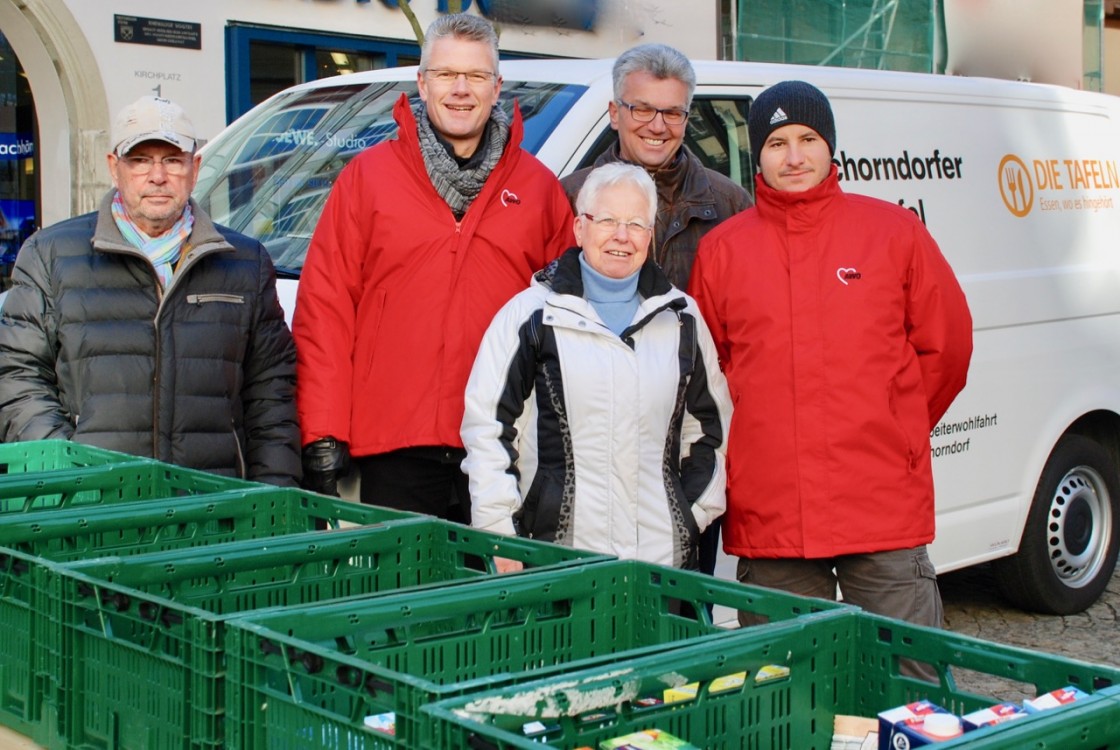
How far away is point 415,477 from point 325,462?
26cm

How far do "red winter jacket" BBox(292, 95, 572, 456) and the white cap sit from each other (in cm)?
48

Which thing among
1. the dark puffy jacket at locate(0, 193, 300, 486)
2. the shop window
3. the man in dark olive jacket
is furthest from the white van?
the shop window

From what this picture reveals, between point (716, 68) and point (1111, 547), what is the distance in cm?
333

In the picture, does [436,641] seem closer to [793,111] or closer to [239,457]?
[239,457]

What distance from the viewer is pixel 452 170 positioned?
4.41 metres

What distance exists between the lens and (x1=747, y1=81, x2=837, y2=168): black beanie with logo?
4164 millimetres

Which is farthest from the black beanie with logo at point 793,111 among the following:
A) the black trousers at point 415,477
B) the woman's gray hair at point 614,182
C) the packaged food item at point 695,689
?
the packaged food item at point 695,689

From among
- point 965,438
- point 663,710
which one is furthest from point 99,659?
point 965,438

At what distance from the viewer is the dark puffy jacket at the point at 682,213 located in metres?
4.73

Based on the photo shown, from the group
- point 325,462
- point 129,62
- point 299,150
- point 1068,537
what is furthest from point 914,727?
point 129,62

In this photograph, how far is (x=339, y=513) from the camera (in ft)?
11.0

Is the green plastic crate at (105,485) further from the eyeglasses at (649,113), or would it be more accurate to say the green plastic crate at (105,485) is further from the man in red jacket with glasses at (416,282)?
the eyeglasses at (649,113)

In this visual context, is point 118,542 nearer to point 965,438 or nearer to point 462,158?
point 462,158

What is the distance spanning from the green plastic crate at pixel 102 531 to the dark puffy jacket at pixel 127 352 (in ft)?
1.84
